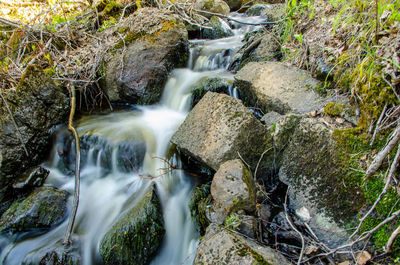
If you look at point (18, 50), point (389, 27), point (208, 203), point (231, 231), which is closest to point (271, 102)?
point (389, 27)

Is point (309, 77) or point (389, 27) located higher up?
point (389, 27)

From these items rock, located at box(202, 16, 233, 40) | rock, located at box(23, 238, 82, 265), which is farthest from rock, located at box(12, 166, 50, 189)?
rock, located at box(202, 16, 233, 40)

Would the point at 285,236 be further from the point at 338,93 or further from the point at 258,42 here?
the point at 258,42

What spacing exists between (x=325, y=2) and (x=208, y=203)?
353 centimetres

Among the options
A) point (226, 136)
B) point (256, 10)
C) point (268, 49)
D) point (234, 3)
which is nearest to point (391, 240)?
point (226, 136)

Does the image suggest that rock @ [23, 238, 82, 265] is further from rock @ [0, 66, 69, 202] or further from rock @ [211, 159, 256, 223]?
rock @ [211, 159, 256, 223]

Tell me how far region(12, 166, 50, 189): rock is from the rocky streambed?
1 cm

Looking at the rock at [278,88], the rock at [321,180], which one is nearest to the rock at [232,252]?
the rock at [321,180]

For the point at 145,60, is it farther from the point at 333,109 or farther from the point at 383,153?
the point at 383,153

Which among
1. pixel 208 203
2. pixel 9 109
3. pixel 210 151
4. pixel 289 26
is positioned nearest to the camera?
pixel 208 203

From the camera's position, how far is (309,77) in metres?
3.13

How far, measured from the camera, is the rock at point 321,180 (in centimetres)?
201

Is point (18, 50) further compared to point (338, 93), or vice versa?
point (18, 50)

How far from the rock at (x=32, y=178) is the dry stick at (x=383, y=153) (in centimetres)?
406
